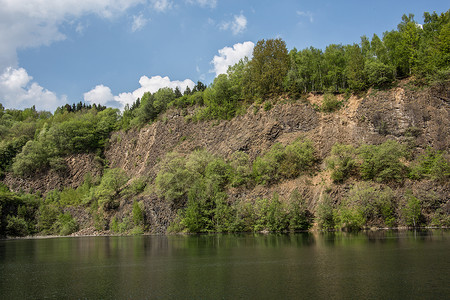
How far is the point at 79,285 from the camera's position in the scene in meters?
25.1

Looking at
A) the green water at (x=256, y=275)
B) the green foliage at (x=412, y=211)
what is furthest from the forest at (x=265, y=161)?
the green water at (x=256, y=275)

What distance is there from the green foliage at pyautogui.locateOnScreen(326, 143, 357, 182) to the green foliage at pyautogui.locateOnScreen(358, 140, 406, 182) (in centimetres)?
193

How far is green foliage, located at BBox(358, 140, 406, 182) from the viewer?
6094 cm

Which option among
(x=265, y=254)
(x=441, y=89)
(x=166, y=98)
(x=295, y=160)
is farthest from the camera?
(x=166, y=98)

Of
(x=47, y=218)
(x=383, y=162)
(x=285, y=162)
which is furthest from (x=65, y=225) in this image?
(x=383, y=162)

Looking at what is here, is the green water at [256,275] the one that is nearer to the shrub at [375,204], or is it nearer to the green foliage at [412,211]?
the green foliage at [412,211]

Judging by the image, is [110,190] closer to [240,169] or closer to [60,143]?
[60,143]

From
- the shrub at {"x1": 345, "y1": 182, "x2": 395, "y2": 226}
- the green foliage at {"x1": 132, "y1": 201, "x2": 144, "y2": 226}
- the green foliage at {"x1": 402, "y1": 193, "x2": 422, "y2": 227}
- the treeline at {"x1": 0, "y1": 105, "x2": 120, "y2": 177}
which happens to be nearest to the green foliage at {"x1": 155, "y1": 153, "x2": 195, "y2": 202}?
the green foliage at {"x1": 132, "y1": 201, "x2": 144, "y2": 226}

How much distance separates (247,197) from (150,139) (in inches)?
1957

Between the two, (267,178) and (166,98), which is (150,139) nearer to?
(166,98)

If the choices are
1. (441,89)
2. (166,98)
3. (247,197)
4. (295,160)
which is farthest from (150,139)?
(441,89)

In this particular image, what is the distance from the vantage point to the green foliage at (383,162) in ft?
200

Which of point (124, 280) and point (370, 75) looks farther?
point (370, 75)

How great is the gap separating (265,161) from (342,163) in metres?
17.1
